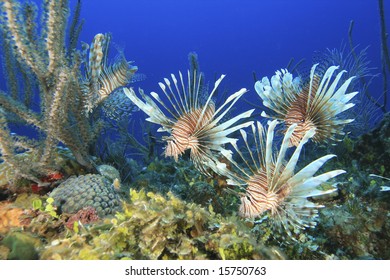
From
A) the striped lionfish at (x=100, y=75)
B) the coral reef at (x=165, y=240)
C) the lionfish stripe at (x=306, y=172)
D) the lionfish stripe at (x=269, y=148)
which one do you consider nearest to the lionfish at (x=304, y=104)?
the lionfish stripe at (x=269, y=148)

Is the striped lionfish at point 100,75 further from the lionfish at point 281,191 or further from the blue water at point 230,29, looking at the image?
the blue water at point 230,29

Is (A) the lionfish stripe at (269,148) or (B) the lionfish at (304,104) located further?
(B) the lionfish at (304,104)

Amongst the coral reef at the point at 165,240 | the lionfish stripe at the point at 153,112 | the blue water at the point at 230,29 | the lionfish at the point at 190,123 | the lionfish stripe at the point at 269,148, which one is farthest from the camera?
the blue water at the point at 230,29

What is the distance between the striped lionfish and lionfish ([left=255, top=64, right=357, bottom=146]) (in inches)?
67.5

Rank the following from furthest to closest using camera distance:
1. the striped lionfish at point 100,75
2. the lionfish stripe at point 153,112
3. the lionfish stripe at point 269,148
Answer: the striped lionfish at point 100,75, the lionfish stripe at point 153,112, the lionfish stripe at point 269,148

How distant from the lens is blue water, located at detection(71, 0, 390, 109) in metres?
69.0

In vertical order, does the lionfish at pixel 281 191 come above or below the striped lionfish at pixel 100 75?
below

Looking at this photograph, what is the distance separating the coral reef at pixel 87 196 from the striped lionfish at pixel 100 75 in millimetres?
935

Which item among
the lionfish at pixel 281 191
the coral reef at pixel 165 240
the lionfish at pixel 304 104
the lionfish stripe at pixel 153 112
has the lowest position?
the coral reef at pixel 165 240

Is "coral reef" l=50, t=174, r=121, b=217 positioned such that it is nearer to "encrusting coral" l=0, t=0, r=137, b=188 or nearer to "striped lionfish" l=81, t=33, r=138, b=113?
Result: "encrusting coral" l=0, t=0, r=137, b=188

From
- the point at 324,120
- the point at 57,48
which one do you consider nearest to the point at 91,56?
the point at 57,48

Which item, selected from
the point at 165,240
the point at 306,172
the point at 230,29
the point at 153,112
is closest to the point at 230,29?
the point at 230,29

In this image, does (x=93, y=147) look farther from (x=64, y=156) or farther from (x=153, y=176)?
(x=153, y=176)

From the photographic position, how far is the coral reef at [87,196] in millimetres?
3104
